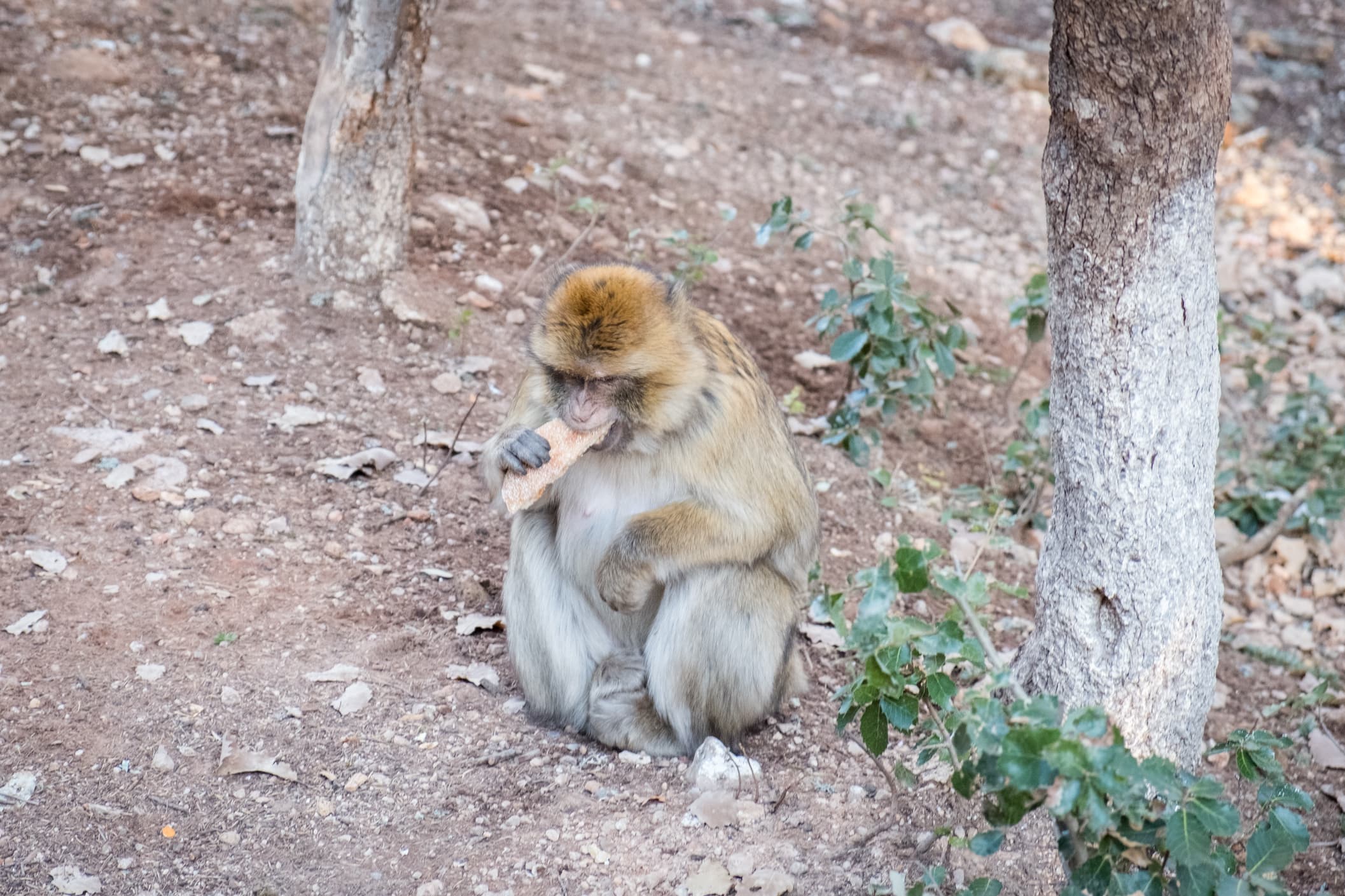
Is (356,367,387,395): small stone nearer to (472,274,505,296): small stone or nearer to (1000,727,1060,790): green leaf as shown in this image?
(472,274,505,296): small stone

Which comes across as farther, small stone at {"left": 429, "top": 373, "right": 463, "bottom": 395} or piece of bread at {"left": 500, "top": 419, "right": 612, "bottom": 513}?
small stone at {"left": 429, "top": 373, "right": 463, "bottom": 395}

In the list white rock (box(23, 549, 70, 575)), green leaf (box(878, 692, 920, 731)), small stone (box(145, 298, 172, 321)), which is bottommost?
white rock (box(23, 549, 70, 575))

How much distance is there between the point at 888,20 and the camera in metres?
9.31

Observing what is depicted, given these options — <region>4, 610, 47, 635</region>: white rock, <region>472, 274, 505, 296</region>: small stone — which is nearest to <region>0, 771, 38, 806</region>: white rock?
<region>4, 610, 47, 635</region>: white rock

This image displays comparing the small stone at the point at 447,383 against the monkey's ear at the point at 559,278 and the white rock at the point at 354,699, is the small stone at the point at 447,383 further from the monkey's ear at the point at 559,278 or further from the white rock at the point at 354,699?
the white rock at the point at 354,699

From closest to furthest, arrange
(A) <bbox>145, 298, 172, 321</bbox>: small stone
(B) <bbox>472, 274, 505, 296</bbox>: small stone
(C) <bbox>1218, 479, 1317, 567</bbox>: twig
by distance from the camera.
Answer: (A) <bbox>145, 298, 172, 321</bbox>: small stone, (C) <bbox>1218, 479, 1317, 567</bbox>: twig, (B) <bbox>472, 274, 505, 296</bbox>: small stone

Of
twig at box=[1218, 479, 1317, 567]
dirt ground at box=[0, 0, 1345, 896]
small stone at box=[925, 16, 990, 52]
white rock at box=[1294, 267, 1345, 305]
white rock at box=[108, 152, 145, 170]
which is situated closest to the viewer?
dirt ground at box=[0, 0, 1345, 896]

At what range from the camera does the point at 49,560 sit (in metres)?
3.74

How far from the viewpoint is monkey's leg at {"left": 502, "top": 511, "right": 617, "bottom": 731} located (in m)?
3.64

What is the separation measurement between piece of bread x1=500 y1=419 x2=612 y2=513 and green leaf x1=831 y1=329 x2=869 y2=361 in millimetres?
1635

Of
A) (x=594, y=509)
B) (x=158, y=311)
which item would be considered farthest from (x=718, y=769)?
(x=158, y=311)

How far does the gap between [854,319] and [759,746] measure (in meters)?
1.84

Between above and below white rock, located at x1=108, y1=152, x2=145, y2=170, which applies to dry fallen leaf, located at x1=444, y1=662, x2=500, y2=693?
below

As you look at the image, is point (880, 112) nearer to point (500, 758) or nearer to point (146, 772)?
point (500, 758)
